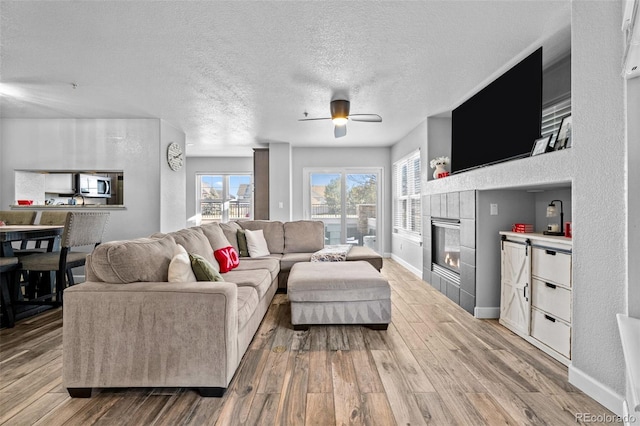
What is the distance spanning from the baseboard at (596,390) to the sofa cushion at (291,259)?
2997 mm

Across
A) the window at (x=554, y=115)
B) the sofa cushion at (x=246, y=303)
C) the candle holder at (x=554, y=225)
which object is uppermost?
the window at (x=554, y=115)

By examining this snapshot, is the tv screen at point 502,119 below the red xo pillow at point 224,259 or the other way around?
the other way around

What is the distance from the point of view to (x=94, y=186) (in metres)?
5.54

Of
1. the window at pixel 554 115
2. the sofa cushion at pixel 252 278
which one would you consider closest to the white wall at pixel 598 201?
the window at pixel 554 115

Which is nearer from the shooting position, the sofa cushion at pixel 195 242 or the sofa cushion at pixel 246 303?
the sofa cushion at pixel 246 303

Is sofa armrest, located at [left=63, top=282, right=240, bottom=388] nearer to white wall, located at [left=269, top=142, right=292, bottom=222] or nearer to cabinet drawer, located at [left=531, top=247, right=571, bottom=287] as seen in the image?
cabinet drawer, located at [left=531, top=247, right=571, bottom=287]

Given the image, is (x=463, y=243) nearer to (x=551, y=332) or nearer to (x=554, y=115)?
(x=551, y=332)

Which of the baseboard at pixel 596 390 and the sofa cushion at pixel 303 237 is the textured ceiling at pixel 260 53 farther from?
the baseboard at pixel 596 390

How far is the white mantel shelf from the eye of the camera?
7.70 feet

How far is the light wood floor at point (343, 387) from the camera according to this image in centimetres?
174

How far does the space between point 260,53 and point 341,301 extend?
2.32 m

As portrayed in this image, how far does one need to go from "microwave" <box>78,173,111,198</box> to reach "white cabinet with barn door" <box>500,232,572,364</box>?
6081 mm

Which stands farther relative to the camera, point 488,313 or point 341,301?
point 488,313

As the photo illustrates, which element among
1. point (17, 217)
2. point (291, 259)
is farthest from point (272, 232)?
point (17, 217)
